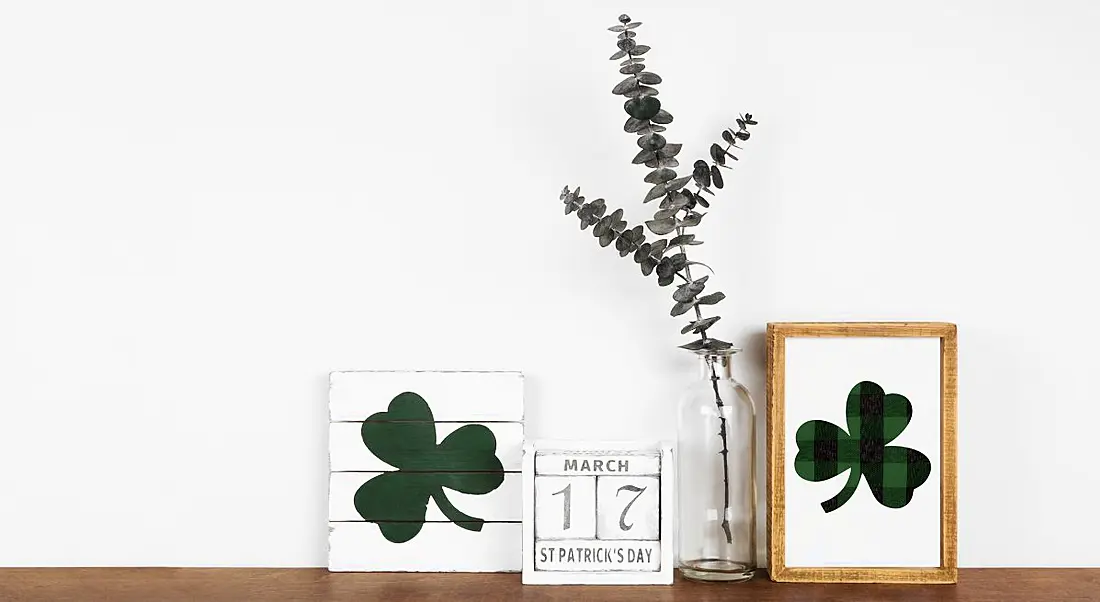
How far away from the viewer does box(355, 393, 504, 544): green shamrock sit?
1326 millimetres

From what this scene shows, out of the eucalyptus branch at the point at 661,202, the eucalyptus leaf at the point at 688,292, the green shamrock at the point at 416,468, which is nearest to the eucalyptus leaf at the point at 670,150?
the eucalyptus branch at the point at 661,202

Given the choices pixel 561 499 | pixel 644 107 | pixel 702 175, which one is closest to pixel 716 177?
pixel 702 175

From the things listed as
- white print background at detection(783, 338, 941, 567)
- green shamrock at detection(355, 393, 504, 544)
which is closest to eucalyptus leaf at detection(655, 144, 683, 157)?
white print background at detection(783, 338, 941, 567)

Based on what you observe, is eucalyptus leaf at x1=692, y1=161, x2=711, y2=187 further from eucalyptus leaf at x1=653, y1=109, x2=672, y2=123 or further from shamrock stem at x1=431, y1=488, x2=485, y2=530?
shamrock stem at x1=431, y1=488, x2=485, y2=530

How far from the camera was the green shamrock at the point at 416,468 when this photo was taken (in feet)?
4.35

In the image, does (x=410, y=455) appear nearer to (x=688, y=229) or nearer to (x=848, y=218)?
(x=688, y=229)

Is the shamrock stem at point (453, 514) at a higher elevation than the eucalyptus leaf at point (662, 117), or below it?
below

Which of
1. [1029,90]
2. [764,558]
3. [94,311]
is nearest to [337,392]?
[94,311]

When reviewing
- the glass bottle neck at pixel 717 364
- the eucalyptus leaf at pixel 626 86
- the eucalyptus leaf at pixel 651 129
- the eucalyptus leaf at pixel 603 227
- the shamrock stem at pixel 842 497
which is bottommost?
the shamrock stem at pixel 842 497

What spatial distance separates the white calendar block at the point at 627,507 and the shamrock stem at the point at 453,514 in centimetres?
16

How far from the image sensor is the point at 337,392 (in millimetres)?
1331

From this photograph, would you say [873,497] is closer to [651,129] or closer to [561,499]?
[561,499]

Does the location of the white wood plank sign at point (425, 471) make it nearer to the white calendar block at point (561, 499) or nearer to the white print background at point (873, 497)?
the white calendar block at point (561, 499)

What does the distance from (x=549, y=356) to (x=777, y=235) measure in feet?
1.03
